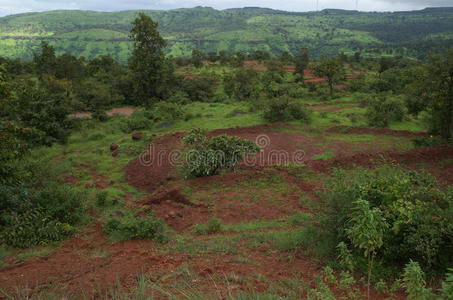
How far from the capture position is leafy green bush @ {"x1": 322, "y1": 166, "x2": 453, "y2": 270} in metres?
4.82

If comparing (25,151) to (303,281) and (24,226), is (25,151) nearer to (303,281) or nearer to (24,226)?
(24,226)

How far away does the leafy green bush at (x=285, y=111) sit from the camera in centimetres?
2000

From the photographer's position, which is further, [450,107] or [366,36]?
[366,36]

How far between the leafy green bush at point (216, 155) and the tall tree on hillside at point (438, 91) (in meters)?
8.27

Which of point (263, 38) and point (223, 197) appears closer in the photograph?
point (223, 197)

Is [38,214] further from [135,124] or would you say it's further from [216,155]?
[135,124]

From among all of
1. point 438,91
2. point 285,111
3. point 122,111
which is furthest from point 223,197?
point 122,111

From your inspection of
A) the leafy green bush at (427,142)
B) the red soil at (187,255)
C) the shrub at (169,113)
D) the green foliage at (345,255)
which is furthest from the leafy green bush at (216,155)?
the shrub at (169,113)

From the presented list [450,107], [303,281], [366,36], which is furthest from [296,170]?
[366,36]

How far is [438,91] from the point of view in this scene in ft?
45.2

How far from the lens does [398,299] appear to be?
14.7 ft

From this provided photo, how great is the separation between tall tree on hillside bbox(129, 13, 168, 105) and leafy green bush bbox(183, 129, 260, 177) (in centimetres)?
1267

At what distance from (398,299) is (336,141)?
1239cm

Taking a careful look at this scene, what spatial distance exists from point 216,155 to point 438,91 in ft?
33.2
